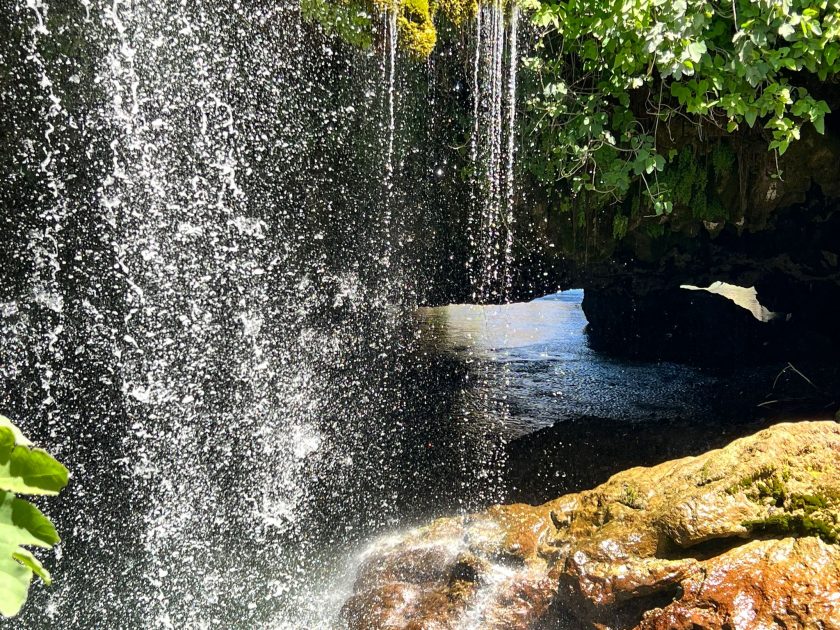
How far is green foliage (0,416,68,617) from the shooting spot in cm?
67

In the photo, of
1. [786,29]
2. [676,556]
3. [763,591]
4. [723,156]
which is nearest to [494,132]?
[723,156]

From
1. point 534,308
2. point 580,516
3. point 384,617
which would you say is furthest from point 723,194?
point 534,308

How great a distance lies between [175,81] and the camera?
5.27 metres

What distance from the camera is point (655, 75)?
5.23m

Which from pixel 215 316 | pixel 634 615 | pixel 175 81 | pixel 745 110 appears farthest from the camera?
pixel 215 316

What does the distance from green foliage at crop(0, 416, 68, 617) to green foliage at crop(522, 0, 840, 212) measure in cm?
468

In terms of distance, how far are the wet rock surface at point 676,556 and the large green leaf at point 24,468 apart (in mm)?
3106

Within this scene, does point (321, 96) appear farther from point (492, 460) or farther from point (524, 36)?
point (492, 460)

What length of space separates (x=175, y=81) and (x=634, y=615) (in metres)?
5.51

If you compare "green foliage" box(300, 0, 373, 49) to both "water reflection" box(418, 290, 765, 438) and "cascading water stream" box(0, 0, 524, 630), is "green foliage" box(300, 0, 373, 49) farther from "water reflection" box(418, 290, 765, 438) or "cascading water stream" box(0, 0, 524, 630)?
"water reflection" box(418, 290, 765, 438)

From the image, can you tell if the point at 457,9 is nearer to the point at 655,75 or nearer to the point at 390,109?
the point at 390,109

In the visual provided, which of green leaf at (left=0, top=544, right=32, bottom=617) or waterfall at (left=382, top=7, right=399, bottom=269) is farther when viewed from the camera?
waterfall at (left=382, top=7, right=399, bottom=269)

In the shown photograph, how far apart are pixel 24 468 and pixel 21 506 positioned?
45mm

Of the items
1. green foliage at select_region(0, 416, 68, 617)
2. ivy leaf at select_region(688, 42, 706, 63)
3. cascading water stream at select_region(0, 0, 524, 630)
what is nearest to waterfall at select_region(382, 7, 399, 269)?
cascading water stream at select_region(0, 0, 524, 630)
